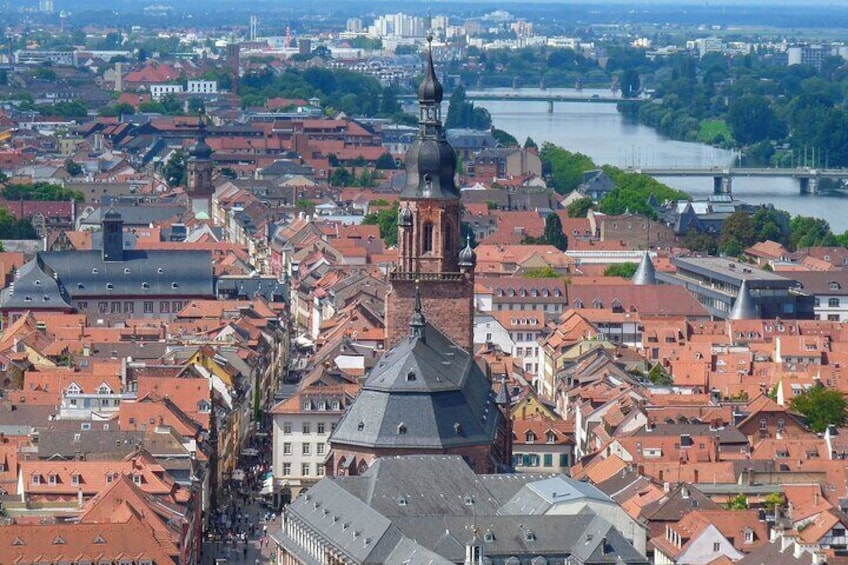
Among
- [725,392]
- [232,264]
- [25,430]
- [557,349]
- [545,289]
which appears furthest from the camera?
[232,264]

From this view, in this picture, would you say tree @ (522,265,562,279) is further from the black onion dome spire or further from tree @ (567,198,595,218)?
the black onion dome spire

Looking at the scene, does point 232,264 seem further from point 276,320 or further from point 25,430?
point 25,430

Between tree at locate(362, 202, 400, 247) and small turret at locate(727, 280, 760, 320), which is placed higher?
small turret at locate(727, 280, 760, 320)

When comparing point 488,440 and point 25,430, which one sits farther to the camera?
point 25,430

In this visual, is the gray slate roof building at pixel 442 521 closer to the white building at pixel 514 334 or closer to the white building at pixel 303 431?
the white building at pixel 303 431

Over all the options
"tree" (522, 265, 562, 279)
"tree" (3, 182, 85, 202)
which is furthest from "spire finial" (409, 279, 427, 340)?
"tree" (3, 182, 85, 202)

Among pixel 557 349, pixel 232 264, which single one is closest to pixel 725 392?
pixel 557 349
